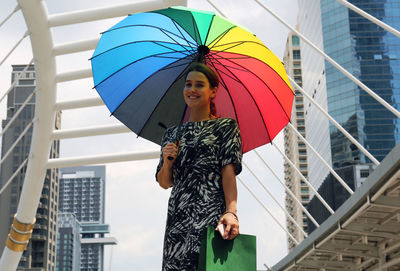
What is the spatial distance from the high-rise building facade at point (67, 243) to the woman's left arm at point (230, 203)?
165283 mm

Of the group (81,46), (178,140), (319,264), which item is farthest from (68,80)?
(178,140)

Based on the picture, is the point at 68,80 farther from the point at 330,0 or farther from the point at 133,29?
the point at 330,0

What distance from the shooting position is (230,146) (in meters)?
3.76

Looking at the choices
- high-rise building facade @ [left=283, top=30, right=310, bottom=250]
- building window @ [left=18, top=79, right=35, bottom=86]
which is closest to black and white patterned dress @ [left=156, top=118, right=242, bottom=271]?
building window @ [left=18, top=79, right=35, bottom=86]

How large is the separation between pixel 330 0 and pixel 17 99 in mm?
49896

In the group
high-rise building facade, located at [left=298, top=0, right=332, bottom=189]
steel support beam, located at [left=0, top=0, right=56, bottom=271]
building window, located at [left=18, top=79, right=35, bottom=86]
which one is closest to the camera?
steel support beam, located at [left=0, top=0, right=56, bottom=271]

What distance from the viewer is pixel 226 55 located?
15.9 ft

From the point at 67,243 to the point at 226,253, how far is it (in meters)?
167

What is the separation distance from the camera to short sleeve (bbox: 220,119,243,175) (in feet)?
12.2

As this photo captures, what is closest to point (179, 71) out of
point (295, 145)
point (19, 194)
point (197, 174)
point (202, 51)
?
point (202, 51)

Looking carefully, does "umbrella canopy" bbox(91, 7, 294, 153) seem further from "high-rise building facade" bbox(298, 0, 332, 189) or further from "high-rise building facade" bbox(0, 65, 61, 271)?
"high-rise building facade" bbox(0, 65, 61, 271)

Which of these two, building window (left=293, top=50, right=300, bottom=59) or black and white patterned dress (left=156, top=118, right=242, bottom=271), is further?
building window (left=293, top=50, right=300, bottom=59)

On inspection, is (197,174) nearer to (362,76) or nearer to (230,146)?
(230,146)

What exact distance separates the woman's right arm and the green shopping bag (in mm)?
548
